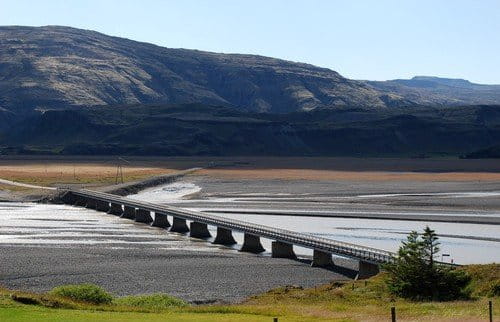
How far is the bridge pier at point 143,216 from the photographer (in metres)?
98.8

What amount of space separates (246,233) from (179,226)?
17847mm

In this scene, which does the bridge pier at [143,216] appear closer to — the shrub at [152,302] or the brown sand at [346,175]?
the shrub at [152,302]

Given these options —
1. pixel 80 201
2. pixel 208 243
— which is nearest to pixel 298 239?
pixel 208 243

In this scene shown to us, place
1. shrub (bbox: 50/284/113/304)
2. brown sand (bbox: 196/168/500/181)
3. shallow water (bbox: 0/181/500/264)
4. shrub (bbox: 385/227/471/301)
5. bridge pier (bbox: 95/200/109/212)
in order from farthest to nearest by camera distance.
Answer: brown sand (bbox: 196/168/500/181) < bridge pier (bbox: 95/200/109/212) < shallow water (bbox: 0/181/500/264) < shrub (bbox: 50/284/113/304) < shrub (bbox: 385/227/471/301)

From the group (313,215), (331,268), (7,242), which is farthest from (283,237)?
(313,215)

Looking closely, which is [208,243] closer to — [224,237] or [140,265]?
[224,237]

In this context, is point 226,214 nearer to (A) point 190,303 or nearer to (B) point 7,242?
(B) point 7,242

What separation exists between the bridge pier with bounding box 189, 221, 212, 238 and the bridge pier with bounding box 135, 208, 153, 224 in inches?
639

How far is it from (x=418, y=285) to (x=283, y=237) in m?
25.6

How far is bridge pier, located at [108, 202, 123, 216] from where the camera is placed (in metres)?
110

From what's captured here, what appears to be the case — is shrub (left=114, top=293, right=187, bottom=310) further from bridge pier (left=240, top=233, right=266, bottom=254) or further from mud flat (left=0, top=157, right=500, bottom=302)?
bridge pier (left=240, top=233, right=266, bottom=254)

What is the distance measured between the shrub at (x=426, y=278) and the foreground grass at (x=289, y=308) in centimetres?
68

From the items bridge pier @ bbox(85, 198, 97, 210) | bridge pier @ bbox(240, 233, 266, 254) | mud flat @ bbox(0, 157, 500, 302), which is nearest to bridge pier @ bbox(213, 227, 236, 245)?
mud flat @ bbox(0, 157, 500, 302)

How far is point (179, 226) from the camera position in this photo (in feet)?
289
